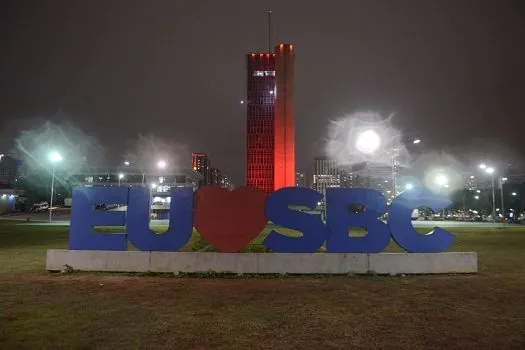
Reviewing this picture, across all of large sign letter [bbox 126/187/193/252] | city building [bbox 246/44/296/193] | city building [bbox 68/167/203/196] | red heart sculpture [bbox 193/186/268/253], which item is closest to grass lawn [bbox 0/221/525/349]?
large sign letter [bbox 126/187/193/252]

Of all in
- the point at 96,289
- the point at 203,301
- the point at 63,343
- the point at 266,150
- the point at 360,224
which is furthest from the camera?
the point at 266,150

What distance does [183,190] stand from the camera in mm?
14859

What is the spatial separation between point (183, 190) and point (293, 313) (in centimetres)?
714

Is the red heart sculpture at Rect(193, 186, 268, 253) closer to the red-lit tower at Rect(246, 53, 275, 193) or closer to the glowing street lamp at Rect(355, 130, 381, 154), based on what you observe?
the glowing street lamp at Rect(355, 130, 381, 154)

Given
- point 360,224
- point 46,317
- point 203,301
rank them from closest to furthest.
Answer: point 46,317, point 203,301, point 360,224

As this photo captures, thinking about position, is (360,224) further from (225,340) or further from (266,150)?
(266,150)

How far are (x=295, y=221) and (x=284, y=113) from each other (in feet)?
178

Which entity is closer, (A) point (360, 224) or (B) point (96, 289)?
(B) point (96, 289)

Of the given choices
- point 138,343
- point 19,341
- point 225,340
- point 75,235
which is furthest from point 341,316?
point 75,235

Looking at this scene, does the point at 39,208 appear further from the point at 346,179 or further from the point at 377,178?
the point at 346,179

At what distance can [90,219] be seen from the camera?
599 inches

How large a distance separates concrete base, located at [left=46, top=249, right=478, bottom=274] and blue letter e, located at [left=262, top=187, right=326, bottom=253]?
0.33 metres

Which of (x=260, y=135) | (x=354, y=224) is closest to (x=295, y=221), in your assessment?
(x=354, y=224)

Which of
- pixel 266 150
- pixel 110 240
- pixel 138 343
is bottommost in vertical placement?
pixel 138 343
